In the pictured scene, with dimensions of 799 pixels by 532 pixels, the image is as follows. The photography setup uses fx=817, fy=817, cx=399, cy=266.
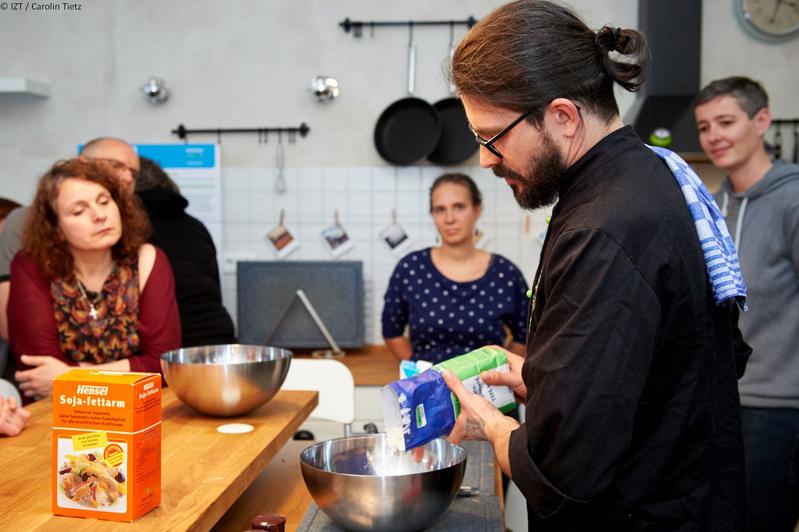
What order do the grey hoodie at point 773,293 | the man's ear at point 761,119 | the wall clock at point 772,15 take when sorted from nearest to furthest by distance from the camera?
the grey hoodie at point 773,293 < the man's ear at point 761,119 < the wall clock at point 772,15

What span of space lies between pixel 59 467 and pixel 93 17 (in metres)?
3.25

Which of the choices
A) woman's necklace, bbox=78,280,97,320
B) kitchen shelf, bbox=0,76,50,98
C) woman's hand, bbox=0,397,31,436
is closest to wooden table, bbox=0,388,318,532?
woman's hand, bbox=0,397,31,436

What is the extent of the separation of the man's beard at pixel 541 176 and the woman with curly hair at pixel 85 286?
1.16 meters

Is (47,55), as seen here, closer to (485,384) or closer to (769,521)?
(485,384)

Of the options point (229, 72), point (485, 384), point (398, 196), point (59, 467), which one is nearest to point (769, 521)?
point (485, 384)

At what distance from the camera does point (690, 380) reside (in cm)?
110

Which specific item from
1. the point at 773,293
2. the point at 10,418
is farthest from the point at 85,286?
the point at 773,293

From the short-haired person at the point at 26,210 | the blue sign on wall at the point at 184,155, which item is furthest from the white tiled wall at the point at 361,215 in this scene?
the short-haired person at the point at 26,210

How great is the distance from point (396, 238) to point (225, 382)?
2276 millimetres

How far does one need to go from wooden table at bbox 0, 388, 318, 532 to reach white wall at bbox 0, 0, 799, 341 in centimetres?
208

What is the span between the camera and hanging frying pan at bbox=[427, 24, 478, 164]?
3.74m

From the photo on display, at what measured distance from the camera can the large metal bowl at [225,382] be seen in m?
1.61

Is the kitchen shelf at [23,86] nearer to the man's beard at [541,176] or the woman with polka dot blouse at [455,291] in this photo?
the woman with polka dot blouse at [455,291]

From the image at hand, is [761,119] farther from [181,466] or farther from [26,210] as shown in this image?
→ [26,210]
